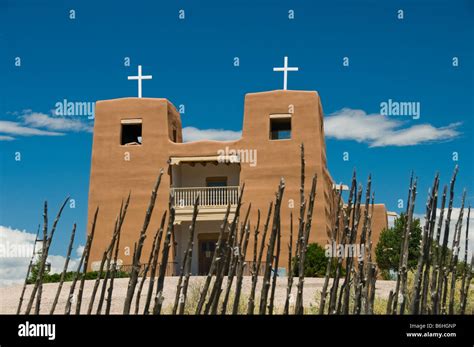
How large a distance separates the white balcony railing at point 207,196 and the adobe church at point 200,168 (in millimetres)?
37

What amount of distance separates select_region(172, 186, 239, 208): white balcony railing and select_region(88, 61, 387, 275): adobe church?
0.04m

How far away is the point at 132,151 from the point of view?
2505 cm

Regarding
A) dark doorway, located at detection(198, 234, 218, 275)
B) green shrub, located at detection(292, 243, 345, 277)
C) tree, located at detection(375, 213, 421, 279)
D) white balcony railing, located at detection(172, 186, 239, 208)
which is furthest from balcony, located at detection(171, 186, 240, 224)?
tree, located at detection(375, 213, 421, 279)

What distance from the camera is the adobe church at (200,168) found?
78.0 ft

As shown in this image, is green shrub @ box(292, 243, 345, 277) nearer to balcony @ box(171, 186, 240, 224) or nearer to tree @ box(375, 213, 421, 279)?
tree @ box(375, 213, 421, 279)

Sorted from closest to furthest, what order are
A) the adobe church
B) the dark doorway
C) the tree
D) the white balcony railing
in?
the adobe church, the tree, the white balcony railing, the dark doorway

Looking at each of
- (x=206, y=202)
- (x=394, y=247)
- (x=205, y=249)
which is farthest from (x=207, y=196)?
(x=394, y=247)

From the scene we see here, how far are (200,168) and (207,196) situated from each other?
1.60 m

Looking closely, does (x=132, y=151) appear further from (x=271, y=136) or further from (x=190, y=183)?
(x=271, y=136)

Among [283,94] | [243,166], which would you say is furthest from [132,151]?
[283,94]

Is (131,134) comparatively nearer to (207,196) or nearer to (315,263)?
(207,196)

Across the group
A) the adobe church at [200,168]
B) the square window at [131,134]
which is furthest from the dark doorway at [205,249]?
the square window at [131,134]

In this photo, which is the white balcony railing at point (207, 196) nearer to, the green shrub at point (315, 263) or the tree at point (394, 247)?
the green shrub at point (315, 263)

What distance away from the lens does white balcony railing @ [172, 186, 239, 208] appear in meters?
24.4
